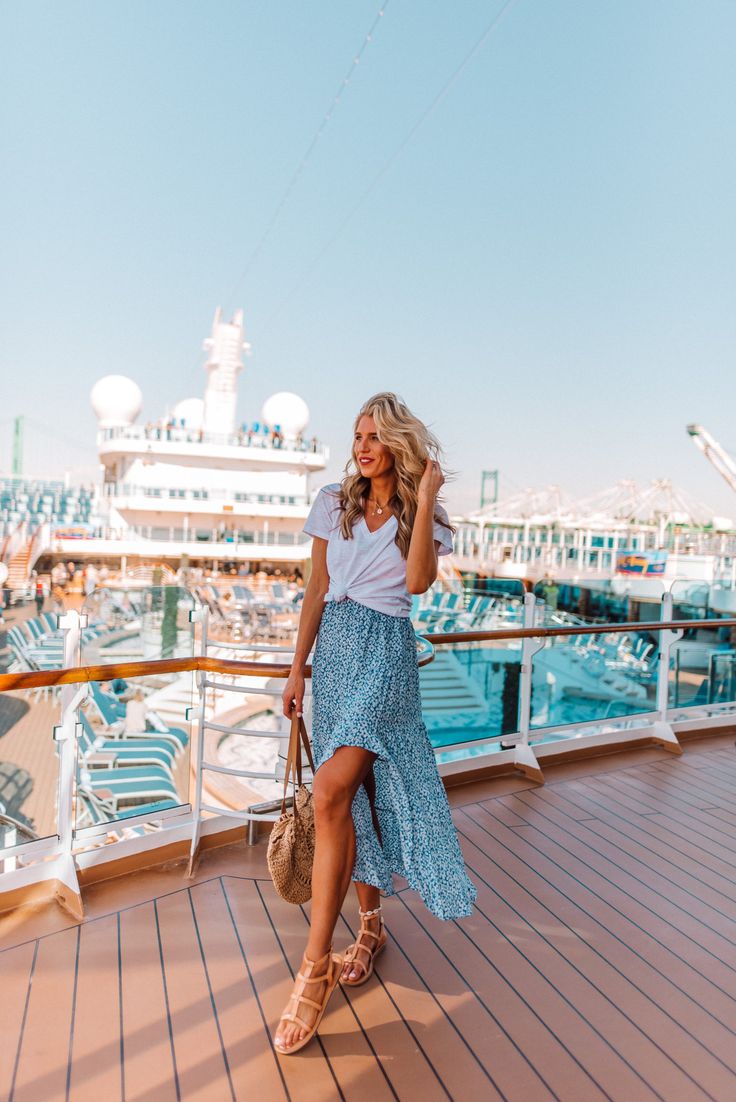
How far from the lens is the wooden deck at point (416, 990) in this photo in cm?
135

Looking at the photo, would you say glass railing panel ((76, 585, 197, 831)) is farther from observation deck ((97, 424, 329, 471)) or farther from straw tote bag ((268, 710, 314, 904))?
observation deck ((97, 424, 329, 471))

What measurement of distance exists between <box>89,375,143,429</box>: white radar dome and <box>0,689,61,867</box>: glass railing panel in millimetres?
23740

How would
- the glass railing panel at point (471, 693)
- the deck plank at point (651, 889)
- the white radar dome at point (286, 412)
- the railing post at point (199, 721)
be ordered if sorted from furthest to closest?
the white radar dome at point (286, 412), the glass railing panel at point (471, 693), the railing post at point (199, 721), the deck plank at point (651, 889)

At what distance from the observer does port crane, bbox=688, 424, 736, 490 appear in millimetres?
35969

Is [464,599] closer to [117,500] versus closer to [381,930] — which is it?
[381,930]

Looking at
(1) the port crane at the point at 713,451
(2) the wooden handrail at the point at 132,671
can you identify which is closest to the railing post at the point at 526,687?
(2) the wooden handrail at the point at 132,671

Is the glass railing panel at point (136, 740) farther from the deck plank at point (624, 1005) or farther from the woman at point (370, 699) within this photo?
the deck plank at point (624, 1005)

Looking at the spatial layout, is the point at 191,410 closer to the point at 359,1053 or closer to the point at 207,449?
the point at 207,449

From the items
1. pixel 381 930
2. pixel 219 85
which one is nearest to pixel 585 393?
pixel 219 85

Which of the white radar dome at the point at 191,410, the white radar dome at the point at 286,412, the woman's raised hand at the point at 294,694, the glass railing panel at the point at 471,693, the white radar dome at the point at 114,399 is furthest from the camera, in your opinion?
the white radar dome at the point at 191,410

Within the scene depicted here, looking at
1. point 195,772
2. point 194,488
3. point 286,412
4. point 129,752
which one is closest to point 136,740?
point 129,752

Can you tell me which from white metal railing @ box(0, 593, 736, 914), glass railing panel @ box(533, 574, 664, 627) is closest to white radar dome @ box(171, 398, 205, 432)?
glass railing panel @ box(533, 574, 664, 627)

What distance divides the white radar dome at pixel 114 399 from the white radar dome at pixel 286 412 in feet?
15.1

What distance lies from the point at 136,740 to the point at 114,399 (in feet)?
79.2
